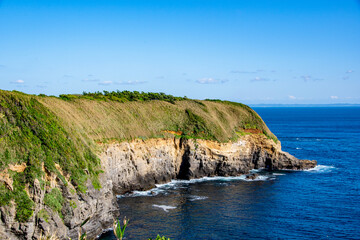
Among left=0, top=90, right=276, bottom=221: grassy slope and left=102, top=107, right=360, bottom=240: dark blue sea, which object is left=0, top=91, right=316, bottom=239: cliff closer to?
left=0, top=90, right=276, bottom=221: grassy slope

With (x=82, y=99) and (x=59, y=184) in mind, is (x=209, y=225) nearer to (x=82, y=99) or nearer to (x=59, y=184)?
(x=59, y=184)

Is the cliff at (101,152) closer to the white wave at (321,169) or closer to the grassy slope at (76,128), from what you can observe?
the grassy slope at (76,128)

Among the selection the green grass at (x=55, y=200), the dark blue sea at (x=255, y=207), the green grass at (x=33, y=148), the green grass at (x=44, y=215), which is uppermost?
the green grass at (x=33, y=148)

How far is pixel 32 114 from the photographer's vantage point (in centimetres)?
3962

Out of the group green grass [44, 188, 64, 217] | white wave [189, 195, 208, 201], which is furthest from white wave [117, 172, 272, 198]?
green grass [44, 188, 64, 217]

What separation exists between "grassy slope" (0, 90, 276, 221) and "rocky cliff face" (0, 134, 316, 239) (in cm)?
111

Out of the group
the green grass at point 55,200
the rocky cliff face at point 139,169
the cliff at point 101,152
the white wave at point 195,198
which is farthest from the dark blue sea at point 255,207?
the green grass at point 55,200

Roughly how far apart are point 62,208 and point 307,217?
1157 inches

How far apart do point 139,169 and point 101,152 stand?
901 cm

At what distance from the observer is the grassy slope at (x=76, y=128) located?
33875 mm

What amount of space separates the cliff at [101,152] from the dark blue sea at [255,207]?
3486 millimetres

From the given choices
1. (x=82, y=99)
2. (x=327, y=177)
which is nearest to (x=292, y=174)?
(x=327, y=177)

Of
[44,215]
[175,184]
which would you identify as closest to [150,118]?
[175,184]

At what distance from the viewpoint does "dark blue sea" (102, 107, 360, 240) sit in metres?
40.5
